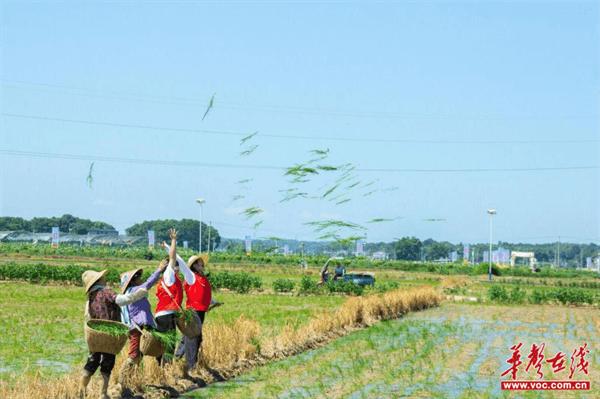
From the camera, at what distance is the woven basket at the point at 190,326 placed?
10.8 m

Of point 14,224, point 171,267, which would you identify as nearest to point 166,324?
point 171,267

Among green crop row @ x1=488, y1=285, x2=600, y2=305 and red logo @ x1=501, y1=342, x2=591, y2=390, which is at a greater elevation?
green crop row @ x1=488, y1=285, x2=600, y2=305

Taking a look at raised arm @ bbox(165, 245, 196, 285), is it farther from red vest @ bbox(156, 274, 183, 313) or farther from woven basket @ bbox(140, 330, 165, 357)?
woven basket @ bbox(140, 330, 165, 357)

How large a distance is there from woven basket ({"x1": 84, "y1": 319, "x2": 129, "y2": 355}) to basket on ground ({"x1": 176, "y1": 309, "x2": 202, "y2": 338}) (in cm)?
170

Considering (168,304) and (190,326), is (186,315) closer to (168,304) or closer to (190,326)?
(190,326)

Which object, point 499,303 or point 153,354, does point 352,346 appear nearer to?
point 153,354

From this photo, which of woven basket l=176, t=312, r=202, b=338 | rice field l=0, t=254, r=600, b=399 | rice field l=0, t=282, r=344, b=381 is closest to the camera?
woven basket l=176, t=312, r=202, b=338

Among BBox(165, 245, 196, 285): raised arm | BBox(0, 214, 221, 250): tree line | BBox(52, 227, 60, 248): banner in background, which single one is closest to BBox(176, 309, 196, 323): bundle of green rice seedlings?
BBox(165, 245, 196, 285): raised arm

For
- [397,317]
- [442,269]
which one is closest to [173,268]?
[397,317]

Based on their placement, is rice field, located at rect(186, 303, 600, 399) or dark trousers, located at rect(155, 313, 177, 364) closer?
dark trousers, located at rect(155, 313, 177, 364)

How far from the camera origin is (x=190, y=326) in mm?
10859

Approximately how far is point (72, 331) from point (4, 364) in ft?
17.3

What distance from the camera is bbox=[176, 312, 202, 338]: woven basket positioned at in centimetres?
1077

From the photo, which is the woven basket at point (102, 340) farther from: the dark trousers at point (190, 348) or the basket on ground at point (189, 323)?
the dark trousers at point (190, 348)
